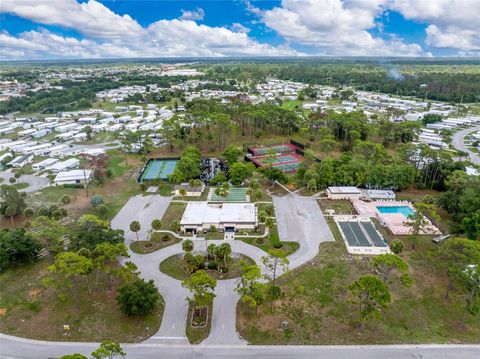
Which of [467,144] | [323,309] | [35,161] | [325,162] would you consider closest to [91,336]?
[323,309]

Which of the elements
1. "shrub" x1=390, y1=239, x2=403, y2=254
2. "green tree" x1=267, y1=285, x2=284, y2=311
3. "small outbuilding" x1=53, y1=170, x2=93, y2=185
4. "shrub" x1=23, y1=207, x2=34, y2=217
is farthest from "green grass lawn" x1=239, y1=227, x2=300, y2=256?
"small outbuilding" x1=53, y1=170, x2=93, y2=185

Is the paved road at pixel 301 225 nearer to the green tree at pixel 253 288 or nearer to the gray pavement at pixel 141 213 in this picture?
the green tree at pixel 253 288

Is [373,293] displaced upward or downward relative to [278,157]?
upward

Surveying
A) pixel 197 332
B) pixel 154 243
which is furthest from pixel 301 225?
pixel 197 332

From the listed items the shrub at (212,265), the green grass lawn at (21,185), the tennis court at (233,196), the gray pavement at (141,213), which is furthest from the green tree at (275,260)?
the green grass lawn at (21,185)

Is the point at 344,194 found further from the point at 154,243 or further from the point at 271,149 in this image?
the point at 154,243

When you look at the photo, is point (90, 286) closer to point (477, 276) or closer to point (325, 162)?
point (477, 276)

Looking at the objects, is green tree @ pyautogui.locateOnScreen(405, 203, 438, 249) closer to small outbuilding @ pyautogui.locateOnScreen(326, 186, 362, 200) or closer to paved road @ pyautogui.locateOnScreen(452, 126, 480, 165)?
small outbuilding @ pyautogui.locateOnScreen(326, 186, 362, 200)
